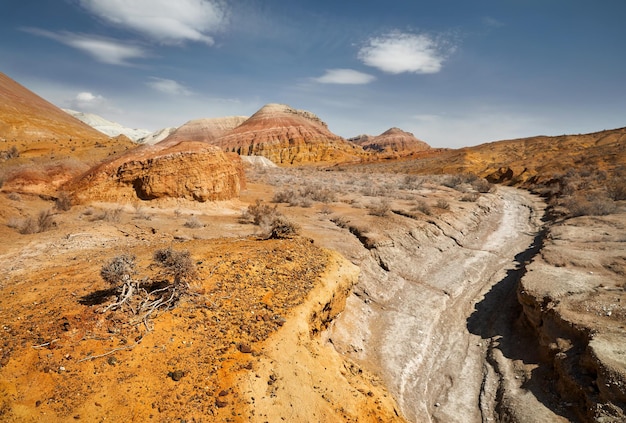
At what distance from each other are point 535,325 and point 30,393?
10.3 metres

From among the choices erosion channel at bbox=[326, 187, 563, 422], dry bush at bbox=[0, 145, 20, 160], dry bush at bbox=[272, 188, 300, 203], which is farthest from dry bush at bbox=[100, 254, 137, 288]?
dry bush at bbox=[0, 145, 20, 160]

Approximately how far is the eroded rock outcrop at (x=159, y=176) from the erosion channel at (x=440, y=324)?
7.90 m

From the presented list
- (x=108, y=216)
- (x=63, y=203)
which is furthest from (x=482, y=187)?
(x=63, y=203)

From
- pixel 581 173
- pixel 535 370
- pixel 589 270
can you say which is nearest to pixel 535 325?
pixel 535 370

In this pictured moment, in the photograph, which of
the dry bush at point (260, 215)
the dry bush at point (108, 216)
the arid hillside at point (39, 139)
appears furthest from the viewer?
the arid hillside at point (39, 139)

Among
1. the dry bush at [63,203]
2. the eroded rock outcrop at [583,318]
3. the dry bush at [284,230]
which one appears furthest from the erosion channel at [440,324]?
the dry bush at [63,203]

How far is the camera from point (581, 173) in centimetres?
3161

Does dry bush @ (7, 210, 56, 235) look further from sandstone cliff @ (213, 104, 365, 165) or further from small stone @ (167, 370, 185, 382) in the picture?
sandstone cliff @ (213, 104, 365, 165)

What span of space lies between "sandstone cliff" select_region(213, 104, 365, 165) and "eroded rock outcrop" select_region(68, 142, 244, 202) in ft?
193

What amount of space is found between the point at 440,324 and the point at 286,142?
7390 centimetres

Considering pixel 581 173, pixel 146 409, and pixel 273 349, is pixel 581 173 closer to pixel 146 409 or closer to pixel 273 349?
pixel 273 349

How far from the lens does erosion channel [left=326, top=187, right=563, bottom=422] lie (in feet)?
24.1

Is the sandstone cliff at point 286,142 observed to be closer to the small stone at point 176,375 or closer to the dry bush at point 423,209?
the dry bush at point 423,209

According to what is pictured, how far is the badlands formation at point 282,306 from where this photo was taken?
14.5 feet
